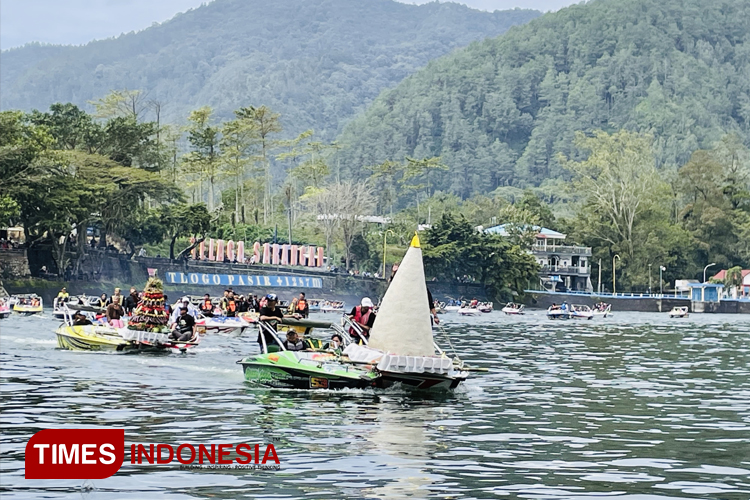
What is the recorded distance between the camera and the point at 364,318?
2902cm

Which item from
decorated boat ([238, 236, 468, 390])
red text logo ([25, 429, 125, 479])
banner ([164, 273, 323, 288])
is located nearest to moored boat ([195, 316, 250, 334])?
decorated boat ([238, 236, 468, 390])

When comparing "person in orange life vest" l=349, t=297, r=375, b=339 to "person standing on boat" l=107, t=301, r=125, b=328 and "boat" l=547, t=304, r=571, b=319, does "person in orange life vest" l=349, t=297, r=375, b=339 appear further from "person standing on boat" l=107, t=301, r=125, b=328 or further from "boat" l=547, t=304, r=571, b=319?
"boat" l=547, t=304, r=571, b=319

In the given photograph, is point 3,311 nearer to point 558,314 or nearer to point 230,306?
point 230,306

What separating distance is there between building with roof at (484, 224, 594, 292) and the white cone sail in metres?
120

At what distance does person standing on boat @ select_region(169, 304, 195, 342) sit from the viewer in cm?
3719

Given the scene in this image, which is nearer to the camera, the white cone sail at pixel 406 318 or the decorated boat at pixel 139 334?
the white cone sail at pixel 406 318

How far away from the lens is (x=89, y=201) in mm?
97500

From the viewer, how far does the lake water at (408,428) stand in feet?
51.4

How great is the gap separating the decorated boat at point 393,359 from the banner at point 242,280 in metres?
89.3

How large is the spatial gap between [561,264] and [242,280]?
46.7 metres

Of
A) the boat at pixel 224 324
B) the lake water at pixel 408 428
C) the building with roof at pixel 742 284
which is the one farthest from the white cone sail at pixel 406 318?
the building with roof at pixel 742 284

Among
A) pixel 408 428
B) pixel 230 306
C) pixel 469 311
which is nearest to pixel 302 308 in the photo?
pixel 230 306

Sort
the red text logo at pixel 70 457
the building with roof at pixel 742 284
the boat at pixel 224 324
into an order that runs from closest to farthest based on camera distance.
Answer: the red text logo at pixel 70 457 < the boat at pixel 224 324 < the building with roof at pixel 742 284

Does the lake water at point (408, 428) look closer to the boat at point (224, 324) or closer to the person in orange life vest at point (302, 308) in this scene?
the person in orange life vest at point (302, 308)
